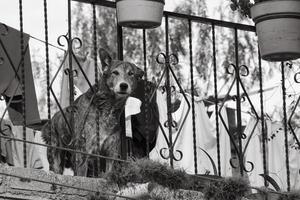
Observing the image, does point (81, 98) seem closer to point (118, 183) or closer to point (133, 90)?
point (133, 90)

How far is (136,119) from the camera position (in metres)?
11.6

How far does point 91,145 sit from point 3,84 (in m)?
0.98

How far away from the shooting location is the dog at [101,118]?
10.7m

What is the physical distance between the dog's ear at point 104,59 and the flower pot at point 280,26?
1377 millimetres

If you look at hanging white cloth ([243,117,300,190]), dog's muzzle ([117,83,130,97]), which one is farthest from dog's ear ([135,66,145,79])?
hanging white cloth ([243,117,300,190])

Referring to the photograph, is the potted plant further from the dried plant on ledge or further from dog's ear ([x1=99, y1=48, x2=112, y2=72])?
dog's ear ([x1=99, y1=48, x2=112, y2=72])

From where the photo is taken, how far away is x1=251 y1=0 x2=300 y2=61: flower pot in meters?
10.2

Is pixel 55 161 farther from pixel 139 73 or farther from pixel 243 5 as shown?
pixel 243 5

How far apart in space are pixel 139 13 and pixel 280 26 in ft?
4.01

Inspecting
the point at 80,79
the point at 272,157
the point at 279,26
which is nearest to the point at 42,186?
the point at 279,26

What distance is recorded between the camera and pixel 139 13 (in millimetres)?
9891

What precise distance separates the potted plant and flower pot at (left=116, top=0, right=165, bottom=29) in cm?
93

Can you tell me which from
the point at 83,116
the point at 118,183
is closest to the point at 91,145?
the point at 83,116

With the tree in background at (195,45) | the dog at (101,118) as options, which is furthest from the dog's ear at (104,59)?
the tree in background at (195,45)
